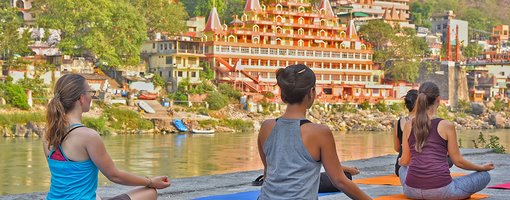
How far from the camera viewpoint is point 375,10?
90062 millimetres

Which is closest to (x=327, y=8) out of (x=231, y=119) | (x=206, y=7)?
(x=206, y=7)

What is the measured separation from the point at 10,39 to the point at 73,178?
43.7m

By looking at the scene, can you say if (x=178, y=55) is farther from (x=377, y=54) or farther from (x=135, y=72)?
(x=377, y=54)

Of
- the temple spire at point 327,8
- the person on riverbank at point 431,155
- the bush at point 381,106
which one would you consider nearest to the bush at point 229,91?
the bush at point 381,106

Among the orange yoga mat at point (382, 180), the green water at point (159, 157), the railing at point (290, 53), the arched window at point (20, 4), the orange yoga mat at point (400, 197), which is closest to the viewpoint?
the orange yoga mat at point (400, 197)

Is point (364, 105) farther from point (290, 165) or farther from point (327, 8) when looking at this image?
point (290, 165)

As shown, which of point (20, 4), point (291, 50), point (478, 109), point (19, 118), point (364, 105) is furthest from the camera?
point (20, 4)

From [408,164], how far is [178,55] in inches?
1758

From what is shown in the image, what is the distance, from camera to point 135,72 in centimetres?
5091

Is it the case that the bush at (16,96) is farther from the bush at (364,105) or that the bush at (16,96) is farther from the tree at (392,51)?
the tree at (392,51)

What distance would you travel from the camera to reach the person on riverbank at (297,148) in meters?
4.18

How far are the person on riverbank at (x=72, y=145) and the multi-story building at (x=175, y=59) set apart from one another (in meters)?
45.4

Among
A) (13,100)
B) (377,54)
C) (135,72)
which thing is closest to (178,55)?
(135,72)

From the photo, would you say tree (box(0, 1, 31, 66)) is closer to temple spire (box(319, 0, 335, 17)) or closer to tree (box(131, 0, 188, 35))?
tree (box(131, 0, 188, 35))
